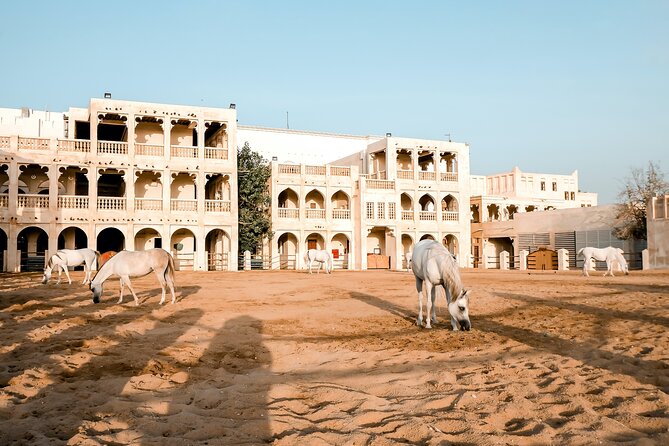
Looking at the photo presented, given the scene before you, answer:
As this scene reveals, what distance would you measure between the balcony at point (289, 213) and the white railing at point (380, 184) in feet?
22.3

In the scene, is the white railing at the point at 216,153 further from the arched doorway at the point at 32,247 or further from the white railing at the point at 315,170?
the arched doorway at the point at 32,247

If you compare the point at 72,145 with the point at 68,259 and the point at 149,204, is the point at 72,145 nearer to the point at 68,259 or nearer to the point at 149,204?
the point at 149,204

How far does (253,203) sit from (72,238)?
1348 cm

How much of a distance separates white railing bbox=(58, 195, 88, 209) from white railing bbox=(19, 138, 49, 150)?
3.67 meters

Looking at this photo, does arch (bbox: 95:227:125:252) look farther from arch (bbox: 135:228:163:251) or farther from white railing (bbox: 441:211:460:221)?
white railing (bbox: 441:211:460:221)

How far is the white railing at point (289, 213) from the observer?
1677 inches

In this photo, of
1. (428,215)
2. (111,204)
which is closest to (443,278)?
(111,204)

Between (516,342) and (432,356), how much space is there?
73.8 inches

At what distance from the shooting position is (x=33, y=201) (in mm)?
34688

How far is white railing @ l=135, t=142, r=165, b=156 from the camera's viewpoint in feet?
123

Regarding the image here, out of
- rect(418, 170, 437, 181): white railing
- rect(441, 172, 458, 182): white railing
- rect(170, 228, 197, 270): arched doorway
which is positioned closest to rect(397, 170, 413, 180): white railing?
rect(418, 170, 437, 181): white railing

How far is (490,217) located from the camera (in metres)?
57.7

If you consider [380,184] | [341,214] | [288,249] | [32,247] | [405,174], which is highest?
[405,174]

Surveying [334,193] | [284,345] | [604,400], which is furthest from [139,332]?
[334,193]
